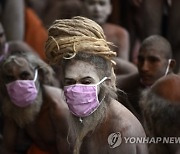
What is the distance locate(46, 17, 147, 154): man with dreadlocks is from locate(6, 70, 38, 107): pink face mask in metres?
1.17

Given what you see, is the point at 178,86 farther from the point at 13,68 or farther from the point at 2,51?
the point at 2,51

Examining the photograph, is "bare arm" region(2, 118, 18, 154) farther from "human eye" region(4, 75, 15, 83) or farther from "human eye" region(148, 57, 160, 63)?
"human eye" region(148, 57, 160, 63)

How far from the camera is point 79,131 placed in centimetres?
502

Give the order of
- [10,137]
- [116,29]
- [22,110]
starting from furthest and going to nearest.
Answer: [116,29] → [10,137] → [22,110]

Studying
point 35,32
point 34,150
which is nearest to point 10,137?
point 34,150

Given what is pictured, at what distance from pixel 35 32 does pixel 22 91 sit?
229cm

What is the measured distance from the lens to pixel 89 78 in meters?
4.96

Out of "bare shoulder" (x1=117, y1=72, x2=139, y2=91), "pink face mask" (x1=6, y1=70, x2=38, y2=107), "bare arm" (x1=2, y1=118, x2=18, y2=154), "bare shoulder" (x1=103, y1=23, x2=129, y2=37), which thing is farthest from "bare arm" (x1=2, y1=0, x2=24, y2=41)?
"pink face mask" (x1=6, y1=70, x2=38, y2=107)

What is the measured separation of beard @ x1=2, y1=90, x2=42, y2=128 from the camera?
640 centimetres

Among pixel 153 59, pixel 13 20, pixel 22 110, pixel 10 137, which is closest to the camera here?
pixel 22 110

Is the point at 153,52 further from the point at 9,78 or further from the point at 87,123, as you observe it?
the point at 87,123

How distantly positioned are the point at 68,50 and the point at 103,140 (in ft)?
2.00

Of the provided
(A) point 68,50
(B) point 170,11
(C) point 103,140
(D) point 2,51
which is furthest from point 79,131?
(B) point 170,11

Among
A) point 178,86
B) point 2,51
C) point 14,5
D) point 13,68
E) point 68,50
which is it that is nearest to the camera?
point 178,86
